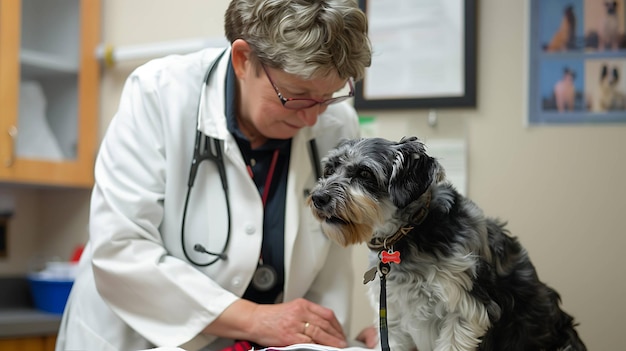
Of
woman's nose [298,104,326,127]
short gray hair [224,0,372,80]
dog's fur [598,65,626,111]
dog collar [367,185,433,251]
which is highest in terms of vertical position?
short gray hair [224,0,372,80]

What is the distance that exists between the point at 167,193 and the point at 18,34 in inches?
54.4

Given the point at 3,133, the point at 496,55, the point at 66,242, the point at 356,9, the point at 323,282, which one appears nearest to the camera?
the point at 356,9

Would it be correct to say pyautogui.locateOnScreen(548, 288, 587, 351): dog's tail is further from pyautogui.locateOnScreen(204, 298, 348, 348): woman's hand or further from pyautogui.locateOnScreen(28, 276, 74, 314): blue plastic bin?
pyautogui.locateOnScreen(28, 276, 74, 314): blue plastic bin

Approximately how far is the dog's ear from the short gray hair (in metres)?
0.29

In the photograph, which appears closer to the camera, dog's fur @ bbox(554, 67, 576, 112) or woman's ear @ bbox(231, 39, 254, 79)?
woman's ear @ bbox(231, 39, 254, 79)

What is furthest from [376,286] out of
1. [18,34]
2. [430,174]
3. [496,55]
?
[18,34]

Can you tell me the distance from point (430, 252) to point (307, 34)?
1.70 ft

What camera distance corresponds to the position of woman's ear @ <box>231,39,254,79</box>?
1.49 meters

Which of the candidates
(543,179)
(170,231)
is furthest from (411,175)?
(543,179)

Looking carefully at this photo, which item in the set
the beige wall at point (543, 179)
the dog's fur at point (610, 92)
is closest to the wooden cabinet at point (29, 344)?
the beige wall at point (543, 179)

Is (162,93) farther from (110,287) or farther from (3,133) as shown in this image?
(3,133)

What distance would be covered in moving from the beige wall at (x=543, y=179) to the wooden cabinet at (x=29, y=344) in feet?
3.59

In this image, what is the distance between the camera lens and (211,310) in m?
1.41

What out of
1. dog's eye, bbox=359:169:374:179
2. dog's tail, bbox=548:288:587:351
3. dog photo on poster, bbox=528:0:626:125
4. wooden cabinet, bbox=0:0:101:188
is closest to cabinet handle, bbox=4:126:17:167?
wooden cabinet, bbox=0:0:101:188
